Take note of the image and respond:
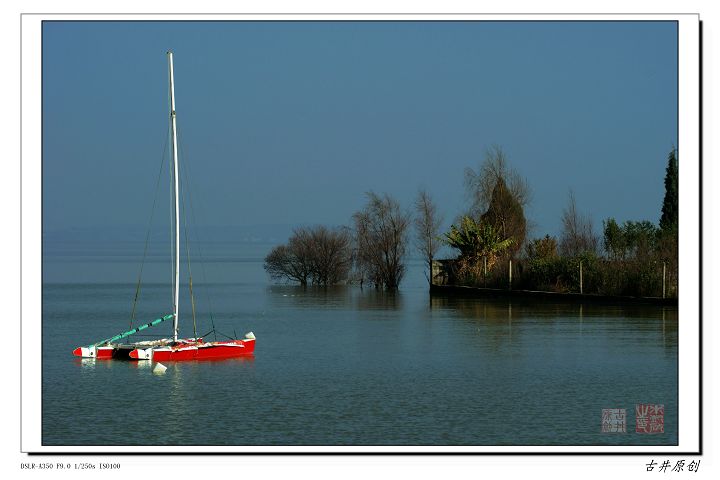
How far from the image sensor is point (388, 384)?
51.7 ft

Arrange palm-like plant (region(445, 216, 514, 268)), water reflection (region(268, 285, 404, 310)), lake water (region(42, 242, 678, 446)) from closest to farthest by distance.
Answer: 1. lake water (region(42, 242, 678, 446))
2. water reflection (region(268, 285, 404, 310))
3. palm-like plant (region(445, 216, 514, 268))

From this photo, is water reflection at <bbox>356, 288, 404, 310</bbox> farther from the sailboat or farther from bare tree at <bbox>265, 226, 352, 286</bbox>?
the sailboat

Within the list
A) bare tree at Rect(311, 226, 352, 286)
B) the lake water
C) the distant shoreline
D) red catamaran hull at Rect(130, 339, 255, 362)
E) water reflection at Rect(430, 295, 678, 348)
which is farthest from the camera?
bare tree at Rect(311, 226, 352, 286)

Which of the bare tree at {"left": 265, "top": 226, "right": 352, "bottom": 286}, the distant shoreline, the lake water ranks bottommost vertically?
the lake water

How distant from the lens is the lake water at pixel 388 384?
1217cm

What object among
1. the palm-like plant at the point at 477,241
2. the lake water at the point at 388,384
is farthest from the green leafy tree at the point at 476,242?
the lake water at the point at 388,384

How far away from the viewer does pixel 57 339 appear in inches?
919

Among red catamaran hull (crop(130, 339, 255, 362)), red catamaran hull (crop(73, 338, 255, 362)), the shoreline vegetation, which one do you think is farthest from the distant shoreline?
red catamaran hull (crop(130, 339, 255, 362))

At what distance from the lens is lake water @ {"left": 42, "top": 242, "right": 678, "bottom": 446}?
1217 cm

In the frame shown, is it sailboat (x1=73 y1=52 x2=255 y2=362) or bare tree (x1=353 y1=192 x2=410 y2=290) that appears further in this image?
bare tree (x1=353 y1=192 x2=410 y2=290)

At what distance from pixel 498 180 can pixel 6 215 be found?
33.6m

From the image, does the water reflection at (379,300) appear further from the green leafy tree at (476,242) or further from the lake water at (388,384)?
the lake water at (388,384)
